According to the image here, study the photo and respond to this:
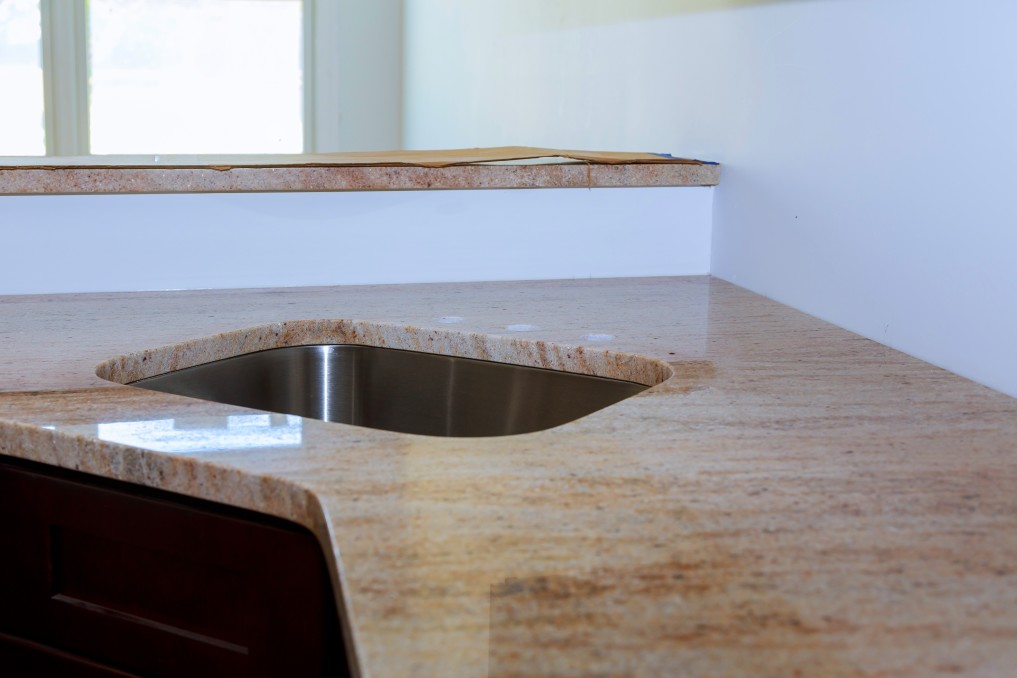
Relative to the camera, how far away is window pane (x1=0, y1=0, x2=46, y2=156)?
4.89 metres

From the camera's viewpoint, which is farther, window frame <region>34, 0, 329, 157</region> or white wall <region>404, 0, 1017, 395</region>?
window frame <region>34, 0, 329, 157</region>

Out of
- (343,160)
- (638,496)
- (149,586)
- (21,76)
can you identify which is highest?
(21,76)

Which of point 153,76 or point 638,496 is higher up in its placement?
point 153,76

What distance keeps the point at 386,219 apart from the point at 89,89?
4148 mm

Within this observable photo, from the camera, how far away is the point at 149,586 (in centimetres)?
77

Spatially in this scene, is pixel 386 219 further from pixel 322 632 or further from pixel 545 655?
pixel 545 655

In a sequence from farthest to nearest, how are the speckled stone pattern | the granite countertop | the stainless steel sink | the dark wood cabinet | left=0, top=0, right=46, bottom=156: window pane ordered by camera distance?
left=0, top=0, right=46, bottom=156: window pane
the speckled stone pattern
the stainless steel sink
the dark wood cabinet
the granite countertop

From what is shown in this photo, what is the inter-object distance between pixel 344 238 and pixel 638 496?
0.86 metres

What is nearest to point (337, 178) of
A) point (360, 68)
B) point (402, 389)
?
point (402, 389)

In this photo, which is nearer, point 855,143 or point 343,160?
point 855,143

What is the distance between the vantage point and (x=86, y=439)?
74 cm

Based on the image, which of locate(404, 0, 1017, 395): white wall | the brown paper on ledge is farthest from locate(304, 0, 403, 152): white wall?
the brown paper on ledge

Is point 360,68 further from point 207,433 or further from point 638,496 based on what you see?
point 638,496

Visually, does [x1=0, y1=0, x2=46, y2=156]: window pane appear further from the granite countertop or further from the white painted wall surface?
the granite countertop
